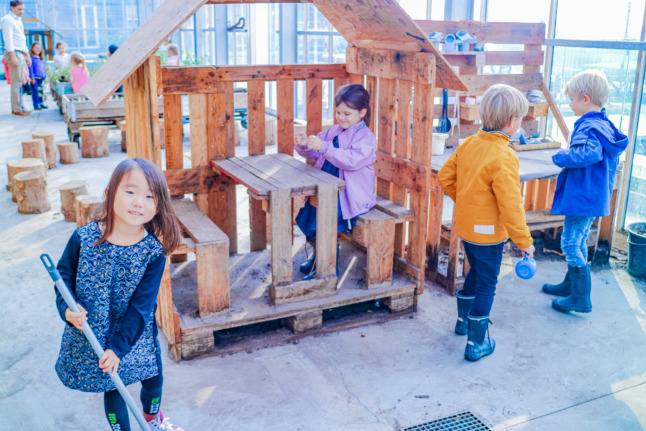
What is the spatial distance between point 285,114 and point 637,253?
3.08m

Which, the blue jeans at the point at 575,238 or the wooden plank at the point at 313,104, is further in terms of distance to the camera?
the wooden plank at the point at 313,104

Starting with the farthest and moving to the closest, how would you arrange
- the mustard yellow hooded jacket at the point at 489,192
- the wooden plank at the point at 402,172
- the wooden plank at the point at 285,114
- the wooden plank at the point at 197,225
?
1. the wooden plank at the point at 285,114
2. the wooden plank at the point at 402,172
3. the wooden plank at the point at 197,225
4. the mustard yellow hooded jacket at the point at 489,192

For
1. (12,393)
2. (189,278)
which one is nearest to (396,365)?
(189,278)

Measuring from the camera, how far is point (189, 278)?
4.83 m

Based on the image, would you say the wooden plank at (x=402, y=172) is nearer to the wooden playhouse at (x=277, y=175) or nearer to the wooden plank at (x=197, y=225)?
the wooden playhouse at (x=277, y=175)

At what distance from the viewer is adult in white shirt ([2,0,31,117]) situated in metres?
12.5

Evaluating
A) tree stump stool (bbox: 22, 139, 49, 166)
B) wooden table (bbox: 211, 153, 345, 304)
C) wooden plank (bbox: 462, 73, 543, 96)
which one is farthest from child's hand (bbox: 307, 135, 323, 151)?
tree stump stool (bbox: 22, 139, 49, 166)

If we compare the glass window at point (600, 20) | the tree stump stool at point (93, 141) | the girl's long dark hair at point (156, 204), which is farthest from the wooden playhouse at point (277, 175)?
the tree stump stool at point (93, 141)

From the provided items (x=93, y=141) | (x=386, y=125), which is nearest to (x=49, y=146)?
(x=93, y=141)

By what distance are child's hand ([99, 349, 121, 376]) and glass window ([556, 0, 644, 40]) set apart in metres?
5.26

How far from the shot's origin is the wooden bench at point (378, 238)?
4.51 m

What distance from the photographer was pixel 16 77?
13047 mm

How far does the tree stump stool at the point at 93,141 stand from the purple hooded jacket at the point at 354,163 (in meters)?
6.12

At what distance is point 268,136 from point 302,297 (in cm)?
674
